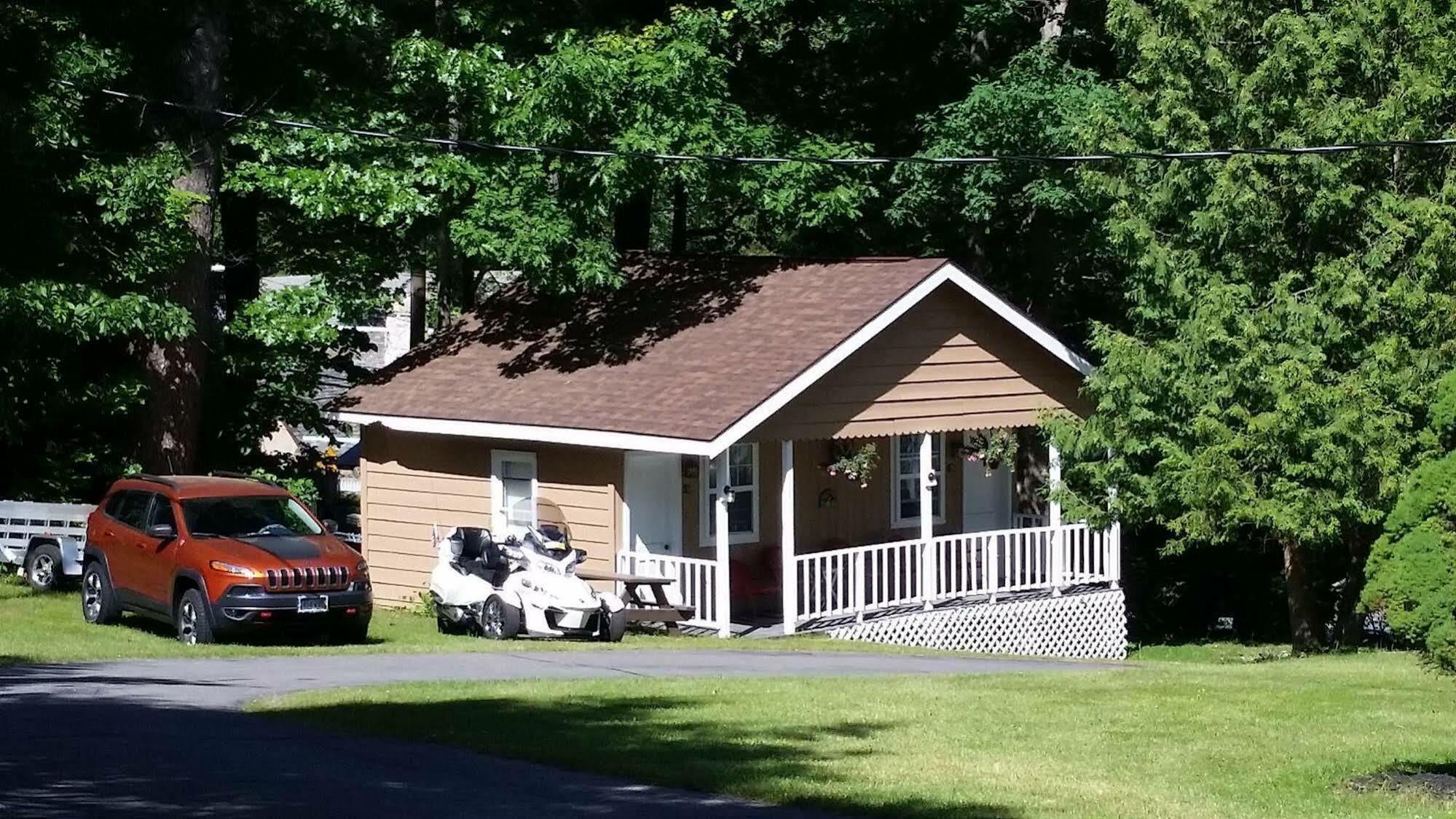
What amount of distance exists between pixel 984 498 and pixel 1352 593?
558 cm

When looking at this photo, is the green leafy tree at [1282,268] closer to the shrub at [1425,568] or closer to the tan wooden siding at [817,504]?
the tan wooden siding at [817,504]

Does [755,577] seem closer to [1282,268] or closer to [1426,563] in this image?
[1282,268]

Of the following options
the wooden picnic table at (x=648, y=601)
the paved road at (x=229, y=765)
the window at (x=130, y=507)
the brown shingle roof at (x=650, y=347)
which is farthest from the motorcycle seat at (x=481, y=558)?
the paved road at (x=229, y=765)

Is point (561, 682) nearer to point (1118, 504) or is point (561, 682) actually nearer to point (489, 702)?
point (489, 702)

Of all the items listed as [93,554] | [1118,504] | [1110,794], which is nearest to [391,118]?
[93,554]

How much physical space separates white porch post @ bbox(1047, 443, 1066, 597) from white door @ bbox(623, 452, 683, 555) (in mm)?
5333

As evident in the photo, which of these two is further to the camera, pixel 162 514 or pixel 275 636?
pixel 275 636

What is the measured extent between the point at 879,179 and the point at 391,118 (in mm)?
8914

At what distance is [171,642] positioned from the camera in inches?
874

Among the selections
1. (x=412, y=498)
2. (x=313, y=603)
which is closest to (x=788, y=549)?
(x=313, y=603)

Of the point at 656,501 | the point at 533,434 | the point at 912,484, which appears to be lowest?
the point at 656,501

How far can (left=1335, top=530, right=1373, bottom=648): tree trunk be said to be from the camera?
2811cm

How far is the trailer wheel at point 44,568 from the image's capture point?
91.0 feet

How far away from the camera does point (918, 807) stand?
11531mm
